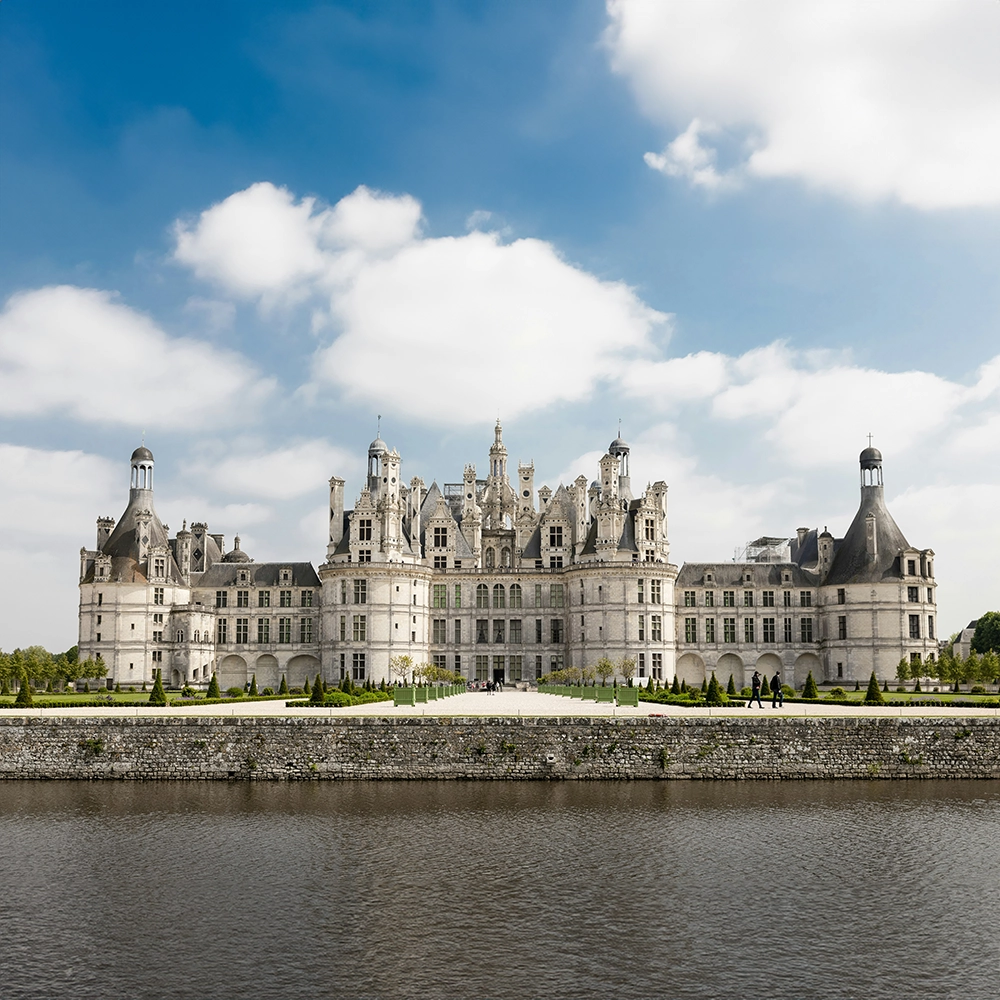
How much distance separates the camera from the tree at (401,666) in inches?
2990

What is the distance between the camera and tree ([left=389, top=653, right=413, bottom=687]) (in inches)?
2990

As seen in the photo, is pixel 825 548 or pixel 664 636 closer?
pixel 664 636

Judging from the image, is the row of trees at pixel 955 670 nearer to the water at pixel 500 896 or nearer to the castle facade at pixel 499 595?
the castle facade at pixel 499 595

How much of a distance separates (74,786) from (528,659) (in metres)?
51.0

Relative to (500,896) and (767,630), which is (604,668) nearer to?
(767,630)

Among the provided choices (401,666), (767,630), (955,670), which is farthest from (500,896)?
(767,630)

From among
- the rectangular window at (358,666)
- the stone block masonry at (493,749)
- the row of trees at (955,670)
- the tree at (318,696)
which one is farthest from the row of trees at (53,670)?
the row of trees at (955,670)

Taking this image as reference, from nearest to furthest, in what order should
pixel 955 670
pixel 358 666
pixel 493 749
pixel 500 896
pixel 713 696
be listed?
pixel 500 896 → pixel 493 749 → pixel 713 696 → pixel 955 670 → pixel 358 666

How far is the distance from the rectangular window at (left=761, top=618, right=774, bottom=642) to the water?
51897mm

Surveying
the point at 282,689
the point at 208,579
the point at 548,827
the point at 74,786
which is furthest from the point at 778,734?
the point at 208,579

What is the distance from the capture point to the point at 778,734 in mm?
41938

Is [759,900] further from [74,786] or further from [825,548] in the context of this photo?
[825,548]

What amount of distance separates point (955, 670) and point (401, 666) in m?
41.1

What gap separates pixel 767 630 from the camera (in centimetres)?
8844
